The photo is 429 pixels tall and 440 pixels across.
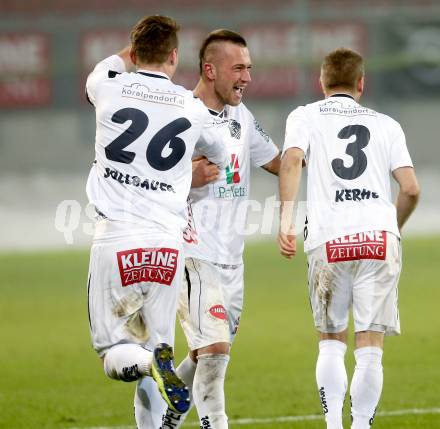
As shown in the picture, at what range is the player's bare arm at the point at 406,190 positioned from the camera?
7.03 metres

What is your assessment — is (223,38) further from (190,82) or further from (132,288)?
(190,82)

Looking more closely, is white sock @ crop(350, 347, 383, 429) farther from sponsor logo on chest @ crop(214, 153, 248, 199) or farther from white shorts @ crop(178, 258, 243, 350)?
sponsor logo on chest @ crop(214, 153, 248, 199)

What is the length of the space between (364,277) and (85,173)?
17286mm

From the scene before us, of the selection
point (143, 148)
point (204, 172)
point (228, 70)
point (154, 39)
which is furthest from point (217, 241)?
point (154, 39)

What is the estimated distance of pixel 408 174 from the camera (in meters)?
7.08

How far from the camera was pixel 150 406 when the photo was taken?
667 cm

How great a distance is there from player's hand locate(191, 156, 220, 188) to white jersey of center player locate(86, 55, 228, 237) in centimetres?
51

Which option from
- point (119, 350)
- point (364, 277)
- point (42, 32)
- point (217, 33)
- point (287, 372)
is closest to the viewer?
point (119, 350)

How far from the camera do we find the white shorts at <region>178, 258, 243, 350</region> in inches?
283

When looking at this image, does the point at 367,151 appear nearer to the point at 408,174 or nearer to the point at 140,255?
the point at 408,174

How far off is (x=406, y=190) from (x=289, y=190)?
68cm

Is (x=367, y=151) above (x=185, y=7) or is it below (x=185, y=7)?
below

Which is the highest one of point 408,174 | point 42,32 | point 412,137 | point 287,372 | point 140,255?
point 42,32

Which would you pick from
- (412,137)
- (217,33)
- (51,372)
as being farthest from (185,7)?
(217,33)
